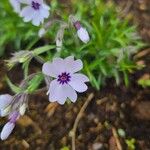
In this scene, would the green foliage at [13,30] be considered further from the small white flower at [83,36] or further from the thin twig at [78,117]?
the small white flower at [83,36]

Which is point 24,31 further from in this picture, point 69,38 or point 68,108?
point 68,108

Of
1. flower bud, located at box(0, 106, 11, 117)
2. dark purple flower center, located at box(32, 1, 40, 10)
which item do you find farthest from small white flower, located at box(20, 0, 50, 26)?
flower bud, located at box(0, 106, 11, 117)

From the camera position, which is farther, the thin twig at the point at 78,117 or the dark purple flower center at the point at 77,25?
the thin twig at the point at 78,117

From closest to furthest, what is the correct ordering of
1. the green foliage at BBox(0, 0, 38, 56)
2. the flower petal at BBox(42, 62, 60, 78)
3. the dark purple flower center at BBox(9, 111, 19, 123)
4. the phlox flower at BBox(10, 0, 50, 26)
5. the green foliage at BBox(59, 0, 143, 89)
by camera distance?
the flower petal at BBox(42, 62, 60, 78)
the dark purple flower center at BBox(9, 111, 19, 123)
the phlox flower at BBox(10, 0, 50, 26)
the green foliage at BBox(59, 0, 143, 89)
the green foliage at BBox(0, 0, 38, 56)

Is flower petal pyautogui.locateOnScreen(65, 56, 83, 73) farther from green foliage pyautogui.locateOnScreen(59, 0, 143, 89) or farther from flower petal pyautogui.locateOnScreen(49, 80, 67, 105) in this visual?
green foliage pyautogui.locateOnScreen(59, 0, 143, 89)

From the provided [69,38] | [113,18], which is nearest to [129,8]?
[113,18]

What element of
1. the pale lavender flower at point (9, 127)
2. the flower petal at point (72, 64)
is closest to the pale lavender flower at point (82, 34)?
the flower petal at point (72, 64)
